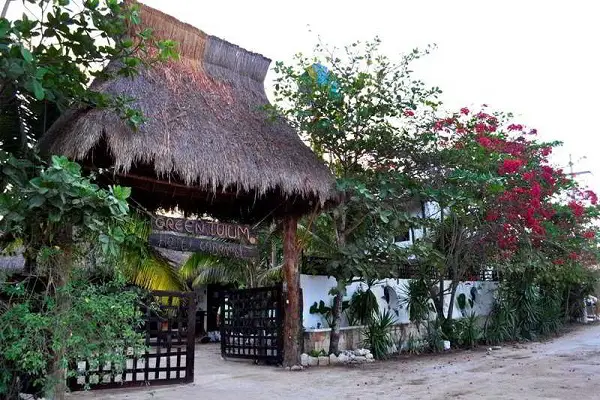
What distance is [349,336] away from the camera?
1188 centimetres

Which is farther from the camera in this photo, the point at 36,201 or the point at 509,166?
the point at 509,166

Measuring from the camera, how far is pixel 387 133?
10.6 meters

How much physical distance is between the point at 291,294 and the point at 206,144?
3.42m

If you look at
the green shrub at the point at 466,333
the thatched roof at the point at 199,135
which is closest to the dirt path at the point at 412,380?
the green shrub at the point at 466,333

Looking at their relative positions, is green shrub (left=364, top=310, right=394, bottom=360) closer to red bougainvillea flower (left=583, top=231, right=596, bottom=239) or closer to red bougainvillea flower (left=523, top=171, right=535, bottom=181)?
red bougainvillea flower (left=523, top=171, right=535, bottom=181)

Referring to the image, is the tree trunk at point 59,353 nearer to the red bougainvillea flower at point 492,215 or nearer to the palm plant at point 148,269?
the palm plant at point 148,269

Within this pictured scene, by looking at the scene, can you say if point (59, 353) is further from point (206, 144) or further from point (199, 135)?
point (199, 135)

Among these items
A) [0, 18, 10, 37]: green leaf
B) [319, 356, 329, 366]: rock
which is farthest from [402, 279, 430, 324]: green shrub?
[0, 18, 10, 37]: green leaf

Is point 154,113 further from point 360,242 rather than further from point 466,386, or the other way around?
point 466,386

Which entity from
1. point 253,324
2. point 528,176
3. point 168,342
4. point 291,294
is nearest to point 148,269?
point 253,324

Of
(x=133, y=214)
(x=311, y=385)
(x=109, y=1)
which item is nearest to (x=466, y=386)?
(x=311, y=385)

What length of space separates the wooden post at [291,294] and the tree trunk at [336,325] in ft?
3.66

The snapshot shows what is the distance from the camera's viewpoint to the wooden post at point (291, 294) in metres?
10.0

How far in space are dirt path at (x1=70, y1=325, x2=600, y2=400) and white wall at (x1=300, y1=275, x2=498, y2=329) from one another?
54.5 inches
